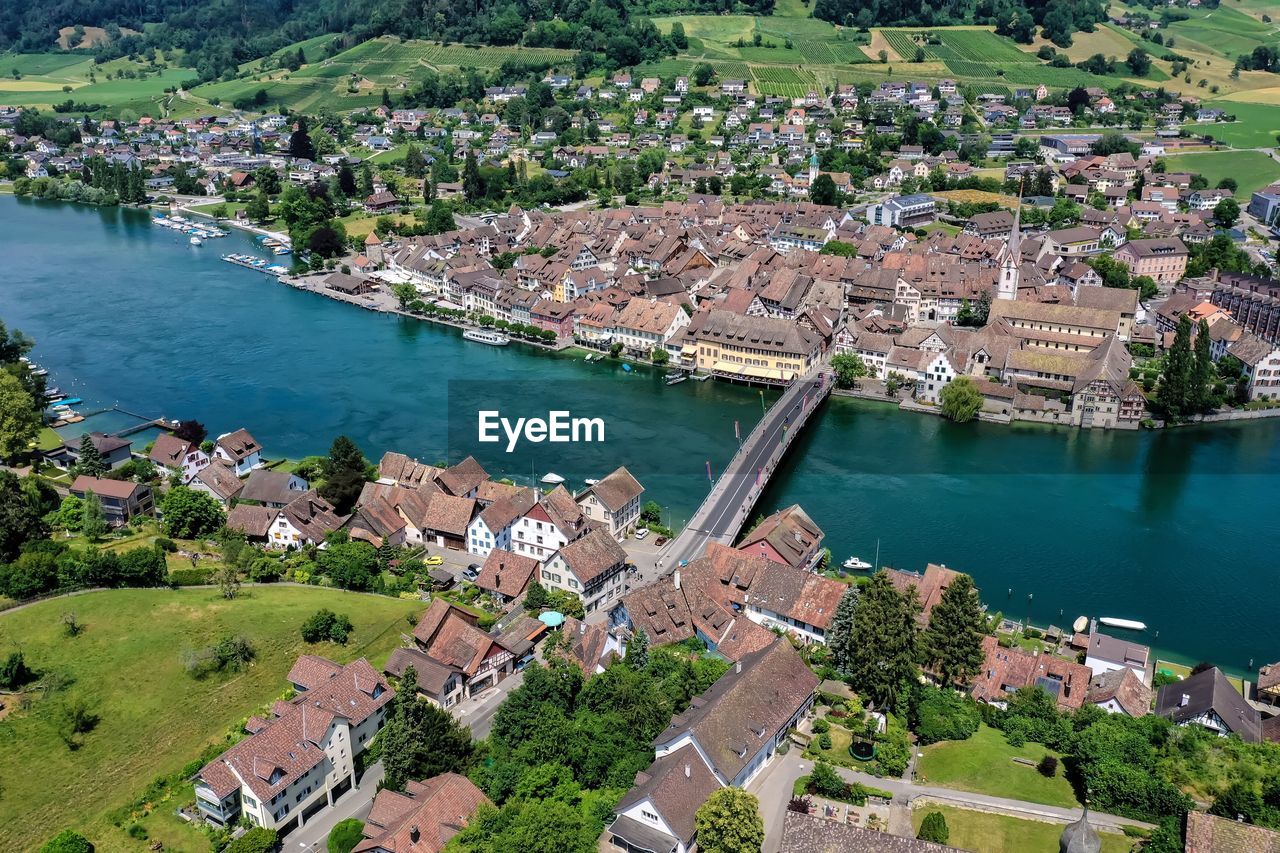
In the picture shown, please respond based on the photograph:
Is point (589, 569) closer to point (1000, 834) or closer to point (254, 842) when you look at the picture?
point (254, 842)

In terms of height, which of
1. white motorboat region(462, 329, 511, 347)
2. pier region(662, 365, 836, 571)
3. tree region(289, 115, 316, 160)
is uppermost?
tree region(289, 115, 316, 160)

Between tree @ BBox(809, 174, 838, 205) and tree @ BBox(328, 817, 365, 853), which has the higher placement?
tree @ BBox(809, 174, 838, 205)

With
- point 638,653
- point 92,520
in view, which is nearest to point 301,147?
point 92,520

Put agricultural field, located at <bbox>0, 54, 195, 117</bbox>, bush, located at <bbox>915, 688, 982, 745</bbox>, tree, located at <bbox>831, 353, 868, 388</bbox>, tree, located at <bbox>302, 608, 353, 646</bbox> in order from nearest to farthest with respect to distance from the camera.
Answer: bush, located at <bbox>915, 688, 982, 745</bbox>
tree, located at <bbox>302, 608, 353, 646</bbox>
tree, located at <bbox>831, 353, 868, 388</bbox>
agricultural field, located at <bbox>0, 54, 195, 117</bbox>

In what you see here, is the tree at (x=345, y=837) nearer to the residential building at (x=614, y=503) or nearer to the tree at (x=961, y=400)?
the residential building at (x=614, y=503)

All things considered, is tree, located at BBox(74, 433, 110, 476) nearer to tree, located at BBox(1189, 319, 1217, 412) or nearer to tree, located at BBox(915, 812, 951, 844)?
tree, located at BBox(915, 812, 951, 844)

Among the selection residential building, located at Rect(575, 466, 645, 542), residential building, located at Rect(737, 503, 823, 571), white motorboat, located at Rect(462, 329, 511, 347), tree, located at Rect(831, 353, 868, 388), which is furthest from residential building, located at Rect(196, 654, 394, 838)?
white motorboat, located at Rect(462, 329, 511, 347)
